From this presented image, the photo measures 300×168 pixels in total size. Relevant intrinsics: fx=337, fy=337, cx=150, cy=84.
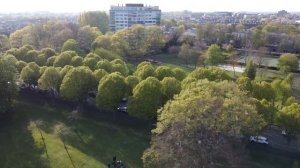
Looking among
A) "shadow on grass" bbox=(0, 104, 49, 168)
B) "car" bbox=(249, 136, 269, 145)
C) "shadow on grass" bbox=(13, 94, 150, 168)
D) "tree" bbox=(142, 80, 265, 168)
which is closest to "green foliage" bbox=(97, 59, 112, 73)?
"shadow on grass" bbox=(13, 94, 150, 168)

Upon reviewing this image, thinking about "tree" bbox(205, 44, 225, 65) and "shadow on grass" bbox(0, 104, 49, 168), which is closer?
"shadow on grass" bbox(0, 104, 49, 168)

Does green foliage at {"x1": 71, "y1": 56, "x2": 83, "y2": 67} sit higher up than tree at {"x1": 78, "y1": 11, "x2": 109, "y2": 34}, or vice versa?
tree at {"x1": 78, "y1": 11, "x2": 109, "y2": 34}

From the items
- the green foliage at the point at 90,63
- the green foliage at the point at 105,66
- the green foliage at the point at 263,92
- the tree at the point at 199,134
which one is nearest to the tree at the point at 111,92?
the green foliage at the point at 105,66

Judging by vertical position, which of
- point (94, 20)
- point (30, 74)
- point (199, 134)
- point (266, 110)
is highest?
point (94, 20)

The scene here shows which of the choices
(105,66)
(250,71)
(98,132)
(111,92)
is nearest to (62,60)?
(105,66)

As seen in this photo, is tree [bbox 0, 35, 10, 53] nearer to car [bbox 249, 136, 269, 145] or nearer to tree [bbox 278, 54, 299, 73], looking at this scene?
car [bbox 249, 136, 269, 145]

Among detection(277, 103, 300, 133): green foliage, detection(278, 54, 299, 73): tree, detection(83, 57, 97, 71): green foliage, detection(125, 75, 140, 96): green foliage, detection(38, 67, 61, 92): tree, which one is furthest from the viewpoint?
detection(278, 54, 299, 73): tree

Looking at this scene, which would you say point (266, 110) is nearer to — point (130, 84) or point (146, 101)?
point (146, 101)

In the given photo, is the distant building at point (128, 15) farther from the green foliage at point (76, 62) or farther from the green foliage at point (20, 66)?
the green foliage at point (20, 66)
